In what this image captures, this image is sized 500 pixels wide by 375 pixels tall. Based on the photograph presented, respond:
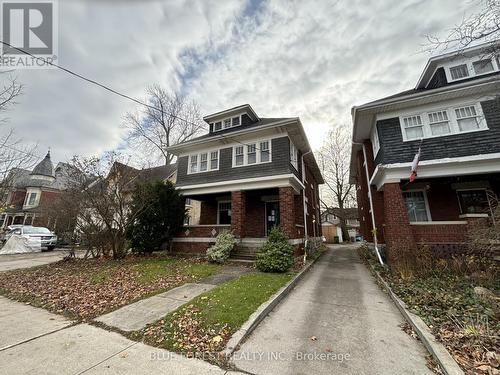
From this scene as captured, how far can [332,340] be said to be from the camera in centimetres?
371

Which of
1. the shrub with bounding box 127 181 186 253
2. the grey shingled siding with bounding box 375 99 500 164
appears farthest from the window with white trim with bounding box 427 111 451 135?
the shrub with bounding box 127 181 186 253

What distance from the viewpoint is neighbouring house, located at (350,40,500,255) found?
8.57m

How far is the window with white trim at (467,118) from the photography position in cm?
897

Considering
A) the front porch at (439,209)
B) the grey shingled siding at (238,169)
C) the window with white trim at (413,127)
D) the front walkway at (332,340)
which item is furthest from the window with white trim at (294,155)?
the front walkway at (332,340)

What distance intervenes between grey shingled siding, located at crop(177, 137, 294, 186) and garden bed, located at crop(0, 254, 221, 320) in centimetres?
535

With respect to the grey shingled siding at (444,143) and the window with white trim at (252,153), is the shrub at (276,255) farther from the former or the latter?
the grey shingled siding at (444,143)

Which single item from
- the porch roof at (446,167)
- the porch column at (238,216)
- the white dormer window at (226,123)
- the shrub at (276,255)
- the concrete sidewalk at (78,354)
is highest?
the white dormer window at (226,123)

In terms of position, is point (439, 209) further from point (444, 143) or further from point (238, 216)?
point (238, 216)

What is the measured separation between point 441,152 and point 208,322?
10828mm

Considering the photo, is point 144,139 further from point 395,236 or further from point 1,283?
point 395,236

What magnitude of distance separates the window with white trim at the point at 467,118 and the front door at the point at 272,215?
950cm

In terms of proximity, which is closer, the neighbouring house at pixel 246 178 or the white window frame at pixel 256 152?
the neighbouring house at pixel 246 178

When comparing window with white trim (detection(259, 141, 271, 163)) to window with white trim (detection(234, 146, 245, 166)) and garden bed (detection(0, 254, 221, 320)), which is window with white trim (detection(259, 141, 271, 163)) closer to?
window with white trim (detection(234, 146, 245, 166))

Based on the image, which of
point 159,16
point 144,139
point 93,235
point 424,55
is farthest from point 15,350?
point 144,139
